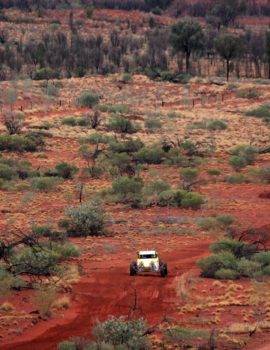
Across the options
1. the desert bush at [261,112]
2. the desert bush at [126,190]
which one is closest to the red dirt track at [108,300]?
the desert bush at [126,190]

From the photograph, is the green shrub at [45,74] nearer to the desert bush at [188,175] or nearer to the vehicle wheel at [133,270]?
the desert bush at [188,175]

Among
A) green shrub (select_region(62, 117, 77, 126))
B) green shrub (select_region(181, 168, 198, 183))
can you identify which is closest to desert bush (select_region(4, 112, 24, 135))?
green shrub (select_region(62, 117, 77, 126))

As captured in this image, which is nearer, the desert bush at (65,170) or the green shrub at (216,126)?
the desert bush at (65,170)

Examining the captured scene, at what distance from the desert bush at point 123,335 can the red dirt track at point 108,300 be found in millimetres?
1303

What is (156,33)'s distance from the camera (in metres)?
114

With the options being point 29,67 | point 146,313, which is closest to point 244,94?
point 29,67

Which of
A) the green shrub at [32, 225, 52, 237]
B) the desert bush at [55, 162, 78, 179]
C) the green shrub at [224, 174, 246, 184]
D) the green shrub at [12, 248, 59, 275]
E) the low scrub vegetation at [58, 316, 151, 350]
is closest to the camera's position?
the low scrub vegetation at [58, 316, 151, 350]

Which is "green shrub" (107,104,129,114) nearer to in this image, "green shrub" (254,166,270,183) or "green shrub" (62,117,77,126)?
"green shrub" (62,117,77,126)

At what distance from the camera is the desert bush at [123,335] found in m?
15.0

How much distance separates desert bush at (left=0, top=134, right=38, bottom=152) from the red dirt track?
2229cm

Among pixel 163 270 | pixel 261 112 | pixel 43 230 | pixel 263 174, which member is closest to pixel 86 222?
pixel 43 230

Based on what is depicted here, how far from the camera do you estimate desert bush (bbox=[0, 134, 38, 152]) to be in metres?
44.5

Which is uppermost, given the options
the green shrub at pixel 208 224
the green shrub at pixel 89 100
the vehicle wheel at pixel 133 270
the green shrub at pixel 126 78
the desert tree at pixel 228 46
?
the desert tree at pixel 228 46

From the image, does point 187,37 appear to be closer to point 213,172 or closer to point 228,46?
point 228,46
